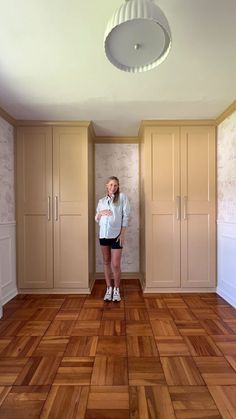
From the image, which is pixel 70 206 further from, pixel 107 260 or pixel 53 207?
pixel 107 260

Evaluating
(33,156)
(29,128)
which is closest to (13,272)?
(33,156)

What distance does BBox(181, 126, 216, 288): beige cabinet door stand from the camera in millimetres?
3166

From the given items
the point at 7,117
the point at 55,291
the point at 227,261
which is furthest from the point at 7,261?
the point at 227,261

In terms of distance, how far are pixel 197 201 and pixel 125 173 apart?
111 centimetres

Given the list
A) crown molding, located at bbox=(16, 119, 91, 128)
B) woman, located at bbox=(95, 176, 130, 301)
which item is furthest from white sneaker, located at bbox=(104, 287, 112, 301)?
crown molding, located at bbox=(16, 119, 91, 128)

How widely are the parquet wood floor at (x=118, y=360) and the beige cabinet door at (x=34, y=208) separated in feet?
1.49

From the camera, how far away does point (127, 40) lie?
1.26m

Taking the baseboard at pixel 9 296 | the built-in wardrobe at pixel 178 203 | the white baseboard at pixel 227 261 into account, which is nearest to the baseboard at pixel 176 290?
the built-in wardrobe at pixel 178 203

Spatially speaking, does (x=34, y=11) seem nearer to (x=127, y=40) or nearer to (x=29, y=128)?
(x=127, y=40)

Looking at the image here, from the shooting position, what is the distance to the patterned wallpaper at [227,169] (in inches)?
109

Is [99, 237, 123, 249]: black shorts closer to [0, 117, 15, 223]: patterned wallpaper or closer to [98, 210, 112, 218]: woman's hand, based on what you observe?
[98, 210, 112, 218]: woman's hand

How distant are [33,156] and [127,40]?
2.19 m

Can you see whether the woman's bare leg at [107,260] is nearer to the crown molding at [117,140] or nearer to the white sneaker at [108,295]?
the white sneaker at [108,295]

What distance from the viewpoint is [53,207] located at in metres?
3.18
